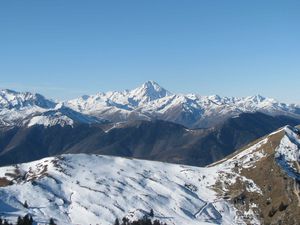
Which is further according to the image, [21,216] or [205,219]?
[205,219]

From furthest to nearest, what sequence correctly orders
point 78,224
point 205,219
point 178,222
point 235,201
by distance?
point 235,201, point 205,219, point 178,222, point 78,224

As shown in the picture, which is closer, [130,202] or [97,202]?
[97,202]

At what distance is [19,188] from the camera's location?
17762cm

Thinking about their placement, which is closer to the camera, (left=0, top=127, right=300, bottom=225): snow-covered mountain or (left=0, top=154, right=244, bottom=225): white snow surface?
(left=0, top=154, right=244, bottom=225): white snow surface

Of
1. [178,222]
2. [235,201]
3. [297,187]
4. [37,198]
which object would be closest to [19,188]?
[37,198]

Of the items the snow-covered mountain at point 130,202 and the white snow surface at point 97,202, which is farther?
the snow-covered mountain at point 130,202

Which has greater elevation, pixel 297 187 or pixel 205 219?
pixel 297 187

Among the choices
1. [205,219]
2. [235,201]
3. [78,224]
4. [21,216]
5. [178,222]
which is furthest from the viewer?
[235,201]

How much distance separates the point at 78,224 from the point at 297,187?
3251 inches

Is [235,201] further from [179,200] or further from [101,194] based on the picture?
[101,194]

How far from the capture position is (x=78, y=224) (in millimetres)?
159000

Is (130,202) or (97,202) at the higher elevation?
(97,202)

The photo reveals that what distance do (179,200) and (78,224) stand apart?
4736 cm

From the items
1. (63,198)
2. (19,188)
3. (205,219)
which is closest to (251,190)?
(205,219)
